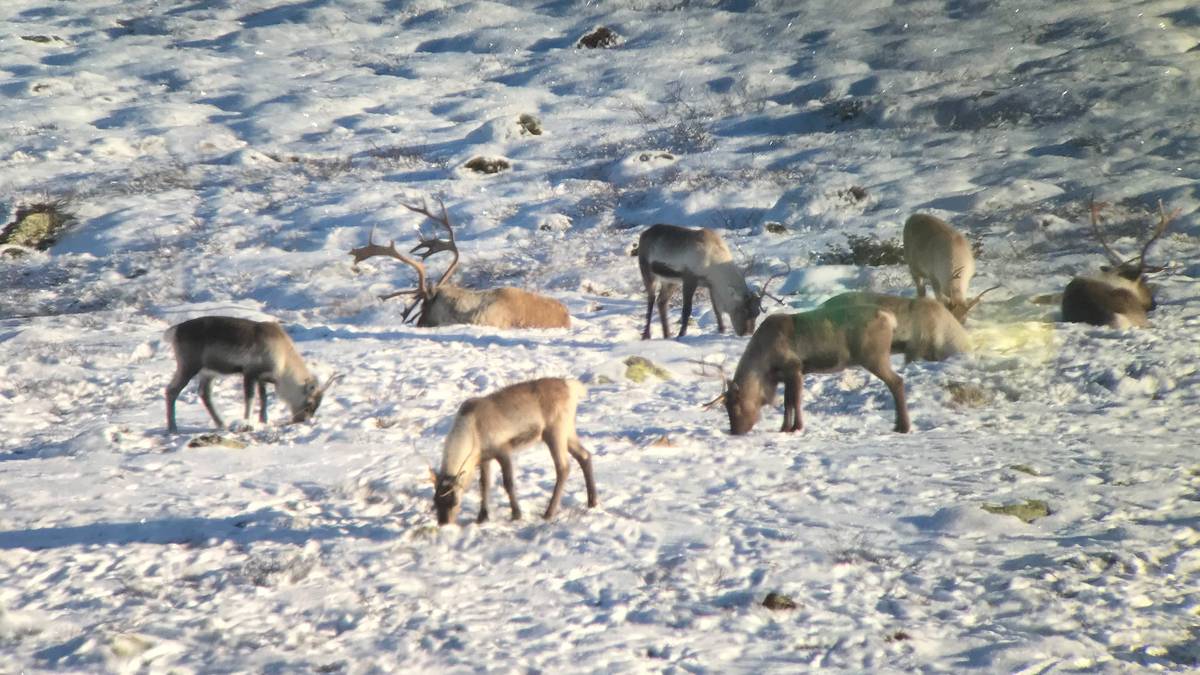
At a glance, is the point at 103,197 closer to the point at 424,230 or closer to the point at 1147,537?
the point at 424,230

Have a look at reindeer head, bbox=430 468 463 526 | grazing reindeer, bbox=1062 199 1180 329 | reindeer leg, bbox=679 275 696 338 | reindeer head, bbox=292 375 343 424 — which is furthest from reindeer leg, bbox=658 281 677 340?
reindeer head, bbox=430 468 463 526

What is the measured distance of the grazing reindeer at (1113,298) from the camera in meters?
11.4

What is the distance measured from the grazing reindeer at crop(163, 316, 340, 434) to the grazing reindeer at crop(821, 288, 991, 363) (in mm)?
5519

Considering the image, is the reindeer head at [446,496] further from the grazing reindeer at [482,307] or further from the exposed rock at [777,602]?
the grazing reindeer at [482,307]

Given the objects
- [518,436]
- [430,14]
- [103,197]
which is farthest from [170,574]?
[430,14]

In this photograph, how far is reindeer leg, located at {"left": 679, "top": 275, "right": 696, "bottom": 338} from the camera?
12.8m

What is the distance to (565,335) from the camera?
1253 centimetres

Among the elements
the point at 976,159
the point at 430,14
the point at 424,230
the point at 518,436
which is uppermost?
the point at 430,14

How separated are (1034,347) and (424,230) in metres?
11.8

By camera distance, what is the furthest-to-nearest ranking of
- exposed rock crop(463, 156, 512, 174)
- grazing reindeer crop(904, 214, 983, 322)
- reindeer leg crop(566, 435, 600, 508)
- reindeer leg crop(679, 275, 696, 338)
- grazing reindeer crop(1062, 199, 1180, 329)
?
exposed rock crop(463, 156, 512, 174) → reindeer leg crop(679, 275, 696, 338) → grazing reindeer crop(904, 214, 983, 322) → grazing reindeer crop(1062, 199, 1180, 329) → reindeer leg crop(566, 435, 600, 508)

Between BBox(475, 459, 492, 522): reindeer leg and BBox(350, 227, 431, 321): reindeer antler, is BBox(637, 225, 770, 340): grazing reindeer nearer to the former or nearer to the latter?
BBox(350, 227, 431, 321): reindeer antler

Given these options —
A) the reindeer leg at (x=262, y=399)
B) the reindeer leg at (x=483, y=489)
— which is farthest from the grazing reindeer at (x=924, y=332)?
the reindeer leg at (x=262, y=399)

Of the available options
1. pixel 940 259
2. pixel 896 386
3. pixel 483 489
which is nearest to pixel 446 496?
pixel 483 489

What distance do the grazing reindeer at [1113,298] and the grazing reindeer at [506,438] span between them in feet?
24.4
